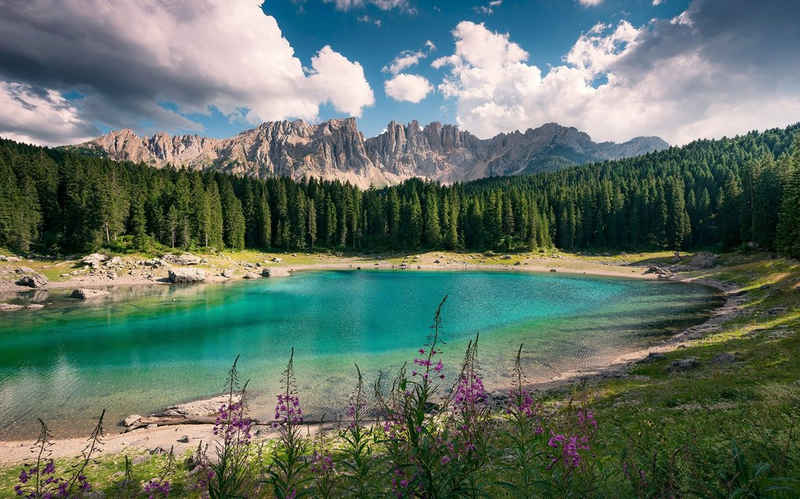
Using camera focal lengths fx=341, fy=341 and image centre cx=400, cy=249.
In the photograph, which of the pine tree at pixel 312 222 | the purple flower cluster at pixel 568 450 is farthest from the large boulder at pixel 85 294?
the pine tree at pixel 312 222

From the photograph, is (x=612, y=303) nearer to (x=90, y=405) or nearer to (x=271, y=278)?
(x=90, y=405)

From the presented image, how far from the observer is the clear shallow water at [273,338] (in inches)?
770

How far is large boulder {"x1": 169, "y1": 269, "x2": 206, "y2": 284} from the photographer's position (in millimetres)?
63594

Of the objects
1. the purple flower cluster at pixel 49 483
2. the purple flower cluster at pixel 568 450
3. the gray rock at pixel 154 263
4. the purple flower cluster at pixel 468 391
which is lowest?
the purple flower cluster at pixel 49 483

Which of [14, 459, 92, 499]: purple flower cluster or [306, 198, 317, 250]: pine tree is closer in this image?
[14, 459, 92, 499]: purple flower cluster

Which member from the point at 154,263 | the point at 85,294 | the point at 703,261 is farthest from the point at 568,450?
the point at 703,261

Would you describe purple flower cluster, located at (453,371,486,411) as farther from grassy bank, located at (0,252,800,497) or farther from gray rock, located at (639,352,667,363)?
gray rock, located at (639,352,667,363)

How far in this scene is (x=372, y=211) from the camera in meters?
124

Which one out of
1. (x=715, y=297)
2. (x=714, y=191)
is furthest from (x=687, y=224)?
(x=715, y=297)

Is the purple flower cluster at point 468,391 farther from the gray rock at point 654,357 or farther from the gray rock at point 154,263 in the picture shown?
the gray rock at point 154,263

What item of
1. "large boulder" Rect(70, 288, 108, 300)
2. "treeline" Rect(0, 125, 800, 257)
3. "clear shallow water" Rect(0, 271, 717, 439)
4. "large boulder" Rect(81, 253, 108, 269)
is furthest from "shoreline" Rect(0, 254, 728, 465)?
"treeline" Rect(0, 125, 800, 257)

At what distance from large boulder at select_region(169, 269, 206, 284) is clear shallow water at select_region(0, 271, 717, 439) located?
809 cm

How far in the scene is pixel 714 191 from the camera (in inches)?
4550

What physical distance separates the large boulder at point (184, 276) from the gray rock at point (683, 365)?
7126cm
